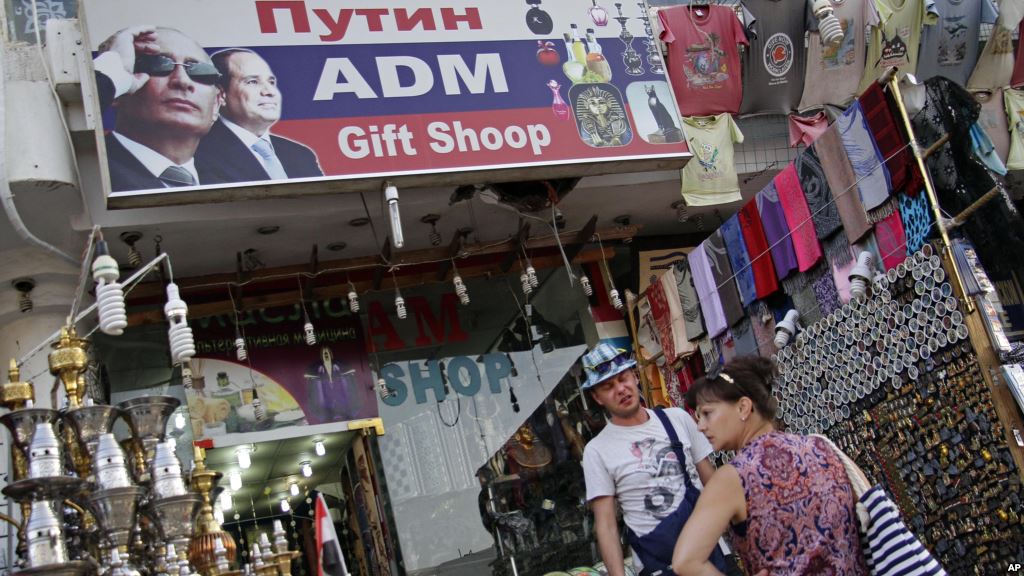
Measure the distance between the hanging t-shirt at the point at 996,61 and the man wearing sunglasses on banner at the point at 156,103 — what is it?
7.24 metres

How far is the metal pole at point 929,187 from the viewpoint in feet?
19.0

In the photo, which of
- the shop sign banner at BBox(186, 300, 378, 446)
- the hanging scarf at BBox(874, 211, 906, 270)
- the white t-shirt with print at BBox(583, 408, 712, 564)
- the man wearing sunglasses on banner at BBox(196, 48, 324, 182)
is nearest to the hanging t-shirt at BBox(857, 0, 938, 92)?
the hanging scarf at BBox(874, 211, 906, 270)

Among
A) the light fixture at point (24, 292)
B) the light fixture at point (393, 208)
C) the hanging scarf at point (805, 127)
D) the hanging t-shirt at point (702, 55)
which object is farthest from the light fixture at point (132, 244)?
the hanging scarf at point (805, 127)

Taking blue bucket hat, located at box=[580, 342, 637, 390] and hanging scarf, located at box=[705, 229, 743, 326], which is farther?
hanging scarf, located at box=[705, 229, 743, 326]

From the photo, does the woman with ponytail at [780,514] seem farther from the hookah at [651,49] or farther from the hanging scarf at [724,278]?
the hookah at [651,49]

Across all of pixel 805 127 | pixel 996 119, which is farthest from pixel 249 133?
pixel 996 119

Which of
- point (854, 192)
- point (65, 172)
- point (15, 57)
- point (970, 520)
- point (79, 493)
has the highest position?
point (15, 57)

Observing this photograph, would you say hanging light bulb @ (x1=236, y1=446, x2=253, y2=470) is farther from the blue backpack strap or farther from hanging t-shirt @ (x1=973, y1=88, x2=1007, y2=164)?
hanging t-shirt @ (x1=973, y1=88, x2=1007, y2=164)

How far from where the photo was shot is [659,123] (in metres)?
8.12

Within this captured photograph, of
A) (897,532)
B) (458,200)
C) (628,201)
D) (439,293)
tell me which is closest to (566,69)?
(458,200)

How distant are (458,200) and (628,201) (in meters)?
2.11

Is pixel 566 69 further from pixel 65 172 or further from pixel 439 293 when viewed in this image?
pixel 65 172

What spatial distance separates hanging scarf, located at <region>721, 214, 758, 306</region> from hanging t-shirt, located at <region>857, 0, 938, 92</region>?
244cm

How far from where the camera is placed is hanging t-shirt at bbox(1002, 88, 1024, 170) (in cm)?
919
